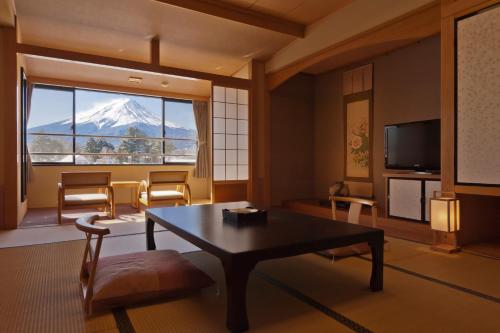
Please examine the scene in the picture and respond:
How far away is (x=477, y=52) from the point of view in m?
2.87

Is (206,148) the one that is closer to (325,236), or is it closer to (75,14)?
(75,14)

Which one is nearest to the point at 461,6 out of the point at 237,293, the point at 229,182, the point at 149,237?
the point at 237,293

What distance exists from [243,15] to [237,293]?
3.91 m

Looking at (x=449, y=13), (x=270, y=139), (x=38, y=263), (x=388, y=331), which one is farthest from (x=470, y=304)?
(x=270, y=139)

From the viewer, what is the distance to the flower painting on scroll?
5.30m

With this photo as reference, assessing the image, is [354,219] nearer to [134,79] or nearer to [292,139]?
[292,139]

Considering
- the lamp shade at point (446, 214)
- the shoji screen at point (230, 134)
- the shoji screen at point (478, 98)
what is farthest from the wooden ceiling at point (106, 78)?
the lamp shade at point (446, 214)

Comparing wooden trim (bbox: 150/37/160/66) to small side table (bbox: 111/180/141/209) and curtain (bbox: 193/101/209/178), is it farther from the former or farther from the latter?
curtain (bbox: 193/101/209/178)

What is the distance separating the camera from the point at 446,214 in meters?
2.91

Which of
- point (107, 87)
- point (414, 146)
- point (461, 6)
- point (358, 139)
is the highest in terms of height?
point (107, 87)

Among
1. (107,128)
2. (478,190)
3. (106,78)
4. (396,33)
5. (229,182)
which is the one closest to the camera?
(478,190)

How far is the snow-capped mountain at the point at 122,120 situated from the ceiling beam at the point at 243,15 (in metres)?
3.67

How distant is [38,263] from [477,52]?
13.8 feet

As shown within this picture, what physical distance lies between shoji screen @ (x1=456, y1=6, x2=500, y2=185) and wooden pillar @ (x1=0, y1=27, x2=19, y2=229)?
16.4ft
